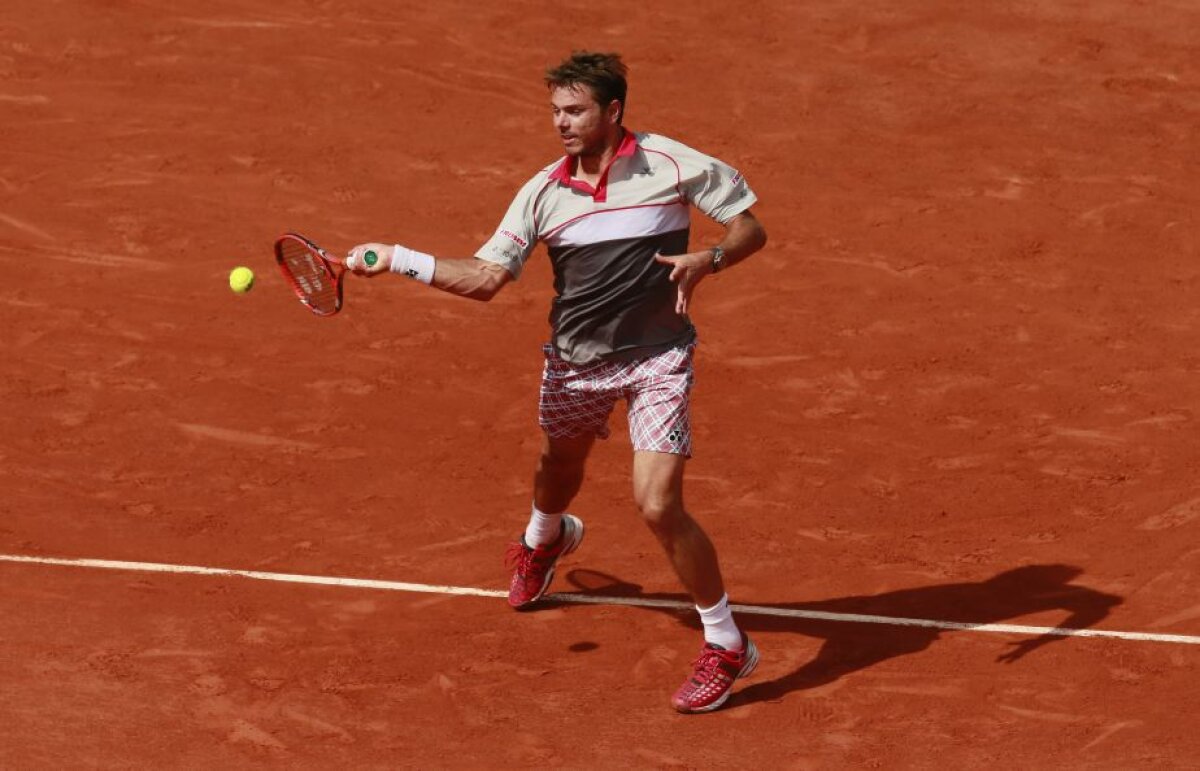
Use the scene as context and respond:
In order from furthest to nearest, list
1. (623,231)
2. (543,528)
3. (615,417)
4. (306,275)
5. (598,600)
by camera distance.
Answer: (615,417) < (598,600) < (543,528) < (306,275) < (623,231)

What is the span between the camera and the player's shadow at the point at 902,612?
9.30 m

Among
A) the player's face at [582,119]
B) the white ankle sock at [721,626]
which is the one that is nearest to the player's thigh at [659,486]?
the white ankle sock at [721,626]

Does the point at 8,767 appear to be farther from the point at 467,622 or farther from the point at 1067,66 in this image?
the point at 1067,66

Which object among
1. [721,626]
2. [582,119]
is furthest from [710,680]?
[582,119]

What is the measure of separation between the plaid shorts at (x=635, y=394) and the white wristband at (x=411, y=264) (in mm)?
795

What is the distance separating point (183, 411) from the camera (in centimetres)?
1190

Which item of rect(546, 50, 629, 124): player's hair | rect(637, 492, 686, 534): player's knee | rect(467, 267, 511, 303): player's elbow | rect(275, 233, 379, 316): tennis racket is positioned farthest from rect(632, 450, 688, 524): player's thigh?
rect(275, 233, 379, 316): tennis racket

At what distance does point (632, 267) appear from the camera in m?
8.66

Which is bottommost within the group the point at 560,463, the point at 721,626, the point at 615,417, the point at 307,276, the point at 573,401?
the point at 615,417

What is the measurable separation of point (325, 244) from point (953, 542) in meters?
5.39

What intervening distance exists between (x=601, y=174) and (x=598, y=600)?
8.00 feet

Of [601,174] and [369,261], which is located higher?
[601,174]

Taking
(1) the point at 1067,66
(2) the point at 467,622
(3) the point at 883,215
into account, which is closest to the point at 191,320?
(2) the point at 467,622

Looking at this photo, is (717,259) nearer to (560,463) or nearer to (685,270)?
(685,270)
